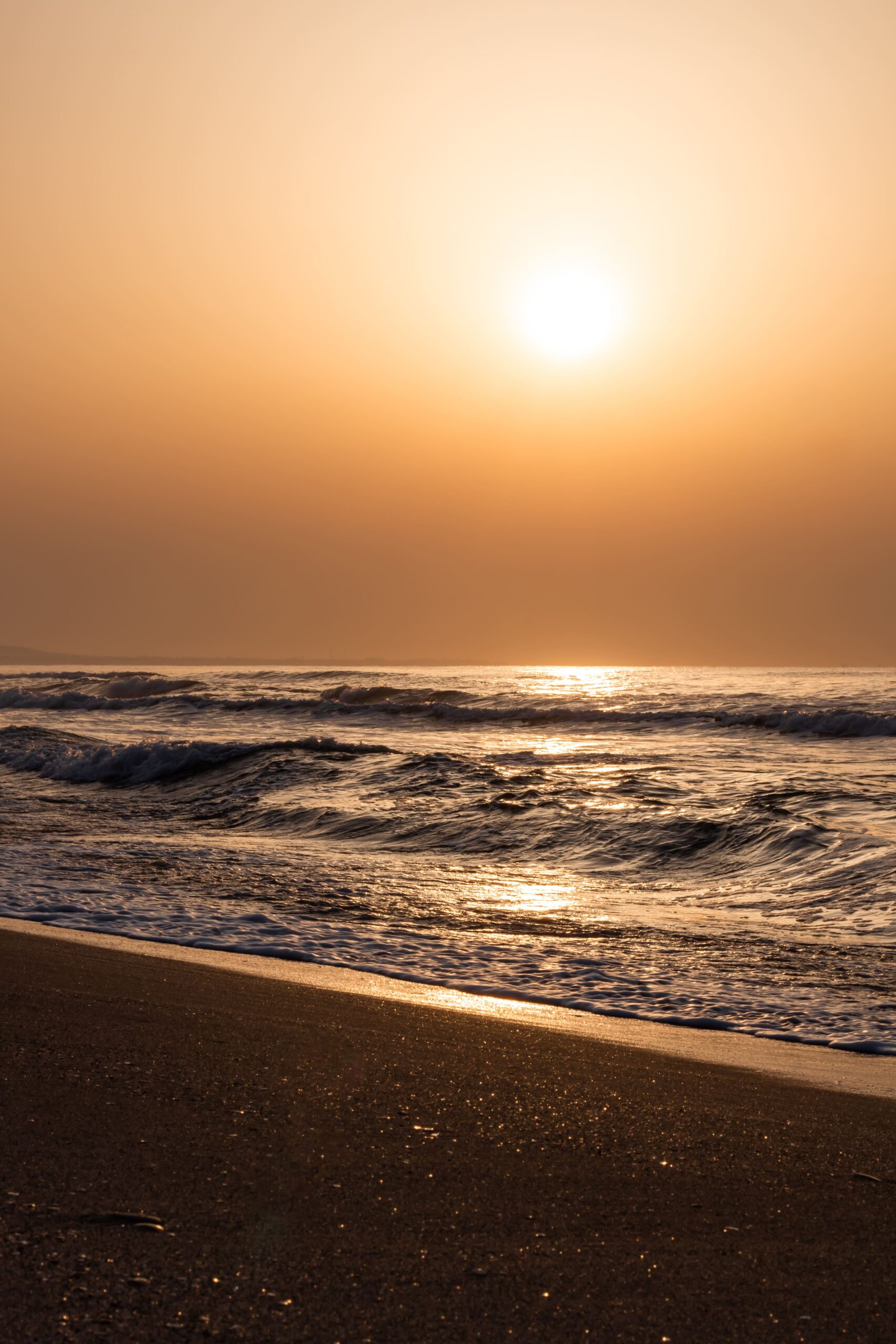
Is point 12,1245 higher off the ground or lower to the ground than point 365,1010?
higher

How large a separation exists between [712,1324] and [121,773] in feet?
60.4

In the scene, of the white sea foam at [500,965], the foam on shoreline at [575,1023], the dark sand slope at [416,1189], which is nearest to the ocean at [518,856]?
the white sea foam at [500,965]

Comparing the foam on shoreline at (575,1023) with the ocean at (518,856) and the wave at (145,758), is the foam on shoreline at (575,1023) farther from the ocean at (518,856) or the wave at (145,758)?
the wave at (145,758)

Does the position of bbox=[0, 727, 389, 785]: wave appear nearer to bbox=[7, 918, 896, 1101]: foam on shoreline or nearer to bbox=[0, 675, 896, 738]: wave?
bbox=[0, 675, 896, 738]: wave

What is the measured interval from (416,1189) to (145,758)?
58.7ft

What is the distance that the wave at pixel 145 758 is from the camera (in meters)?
19.1

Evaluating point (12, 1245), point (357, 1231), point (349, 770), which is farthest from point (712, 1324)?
point (349, 770)

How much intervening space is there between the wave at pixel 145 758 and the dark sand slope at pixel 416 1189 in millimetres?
15077

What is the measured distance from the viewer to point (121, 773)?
19297 mm

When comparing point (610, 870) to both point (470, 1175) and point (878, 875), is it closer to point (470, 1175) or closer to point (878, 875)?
point (878, 875)

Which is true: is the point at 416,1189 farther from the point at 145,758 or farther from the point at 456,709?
the point at 456,709

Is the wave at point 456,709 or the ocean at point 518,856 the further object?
the wave at point 456,709

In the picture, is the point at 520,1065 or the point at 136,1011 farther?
the point at 136,1011

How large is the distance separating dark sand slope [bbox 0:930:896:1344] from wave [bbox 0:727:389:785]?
15077 millimetres
